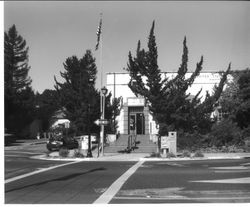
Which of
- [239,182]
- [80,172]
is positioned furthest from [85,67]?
[239,182]

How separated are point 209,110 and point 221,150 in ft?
13.9

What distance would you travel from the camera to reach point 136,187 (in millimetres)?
12289

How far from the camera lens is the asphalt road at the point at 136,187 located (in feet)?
33.2

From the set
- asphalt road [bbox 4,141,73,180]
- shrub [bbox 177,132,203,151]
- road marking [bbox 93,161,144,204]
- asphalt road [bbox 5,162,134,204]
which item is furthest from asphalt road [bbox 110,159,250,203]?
shrub [bbox 177,132,203,151]

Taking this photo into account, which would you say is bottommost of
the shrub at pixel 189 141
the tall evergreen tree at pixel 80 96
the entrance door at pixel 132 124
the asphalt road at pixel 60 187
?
the asphalt road at pixel 60 187

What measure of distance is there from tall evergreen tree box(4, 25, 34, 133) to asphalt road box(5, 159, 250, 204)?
1173 inches

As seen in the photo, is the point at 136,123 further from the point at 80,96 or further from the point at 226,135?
the point at 226,135

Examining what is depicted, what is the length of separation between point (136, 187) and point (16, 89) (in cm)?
3736

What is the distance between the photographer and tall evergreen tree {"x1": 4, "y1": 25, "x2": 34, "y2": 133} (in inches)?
1745

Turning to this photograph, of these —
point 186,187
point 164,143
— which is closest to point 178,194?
point 186,187

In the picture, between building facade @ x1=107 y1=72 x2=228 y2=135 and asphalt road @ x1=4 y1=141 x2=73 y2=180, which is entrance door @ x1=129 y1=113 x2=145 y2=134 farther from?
asphalt road @ x1=4 y1=141 x2=73 y2=180

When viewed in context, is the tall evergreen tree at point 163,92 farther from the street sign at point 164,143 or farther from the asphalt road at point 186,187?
the asphalt road at point 186,187

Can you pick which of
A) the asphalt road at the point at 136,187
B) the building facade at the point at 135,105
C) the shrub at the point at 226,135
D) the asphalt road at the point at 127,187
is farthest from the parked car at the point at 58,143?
the asphalt road at the point at 136,187

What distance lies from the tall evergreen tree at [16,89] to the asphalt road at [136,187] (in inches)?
1173
